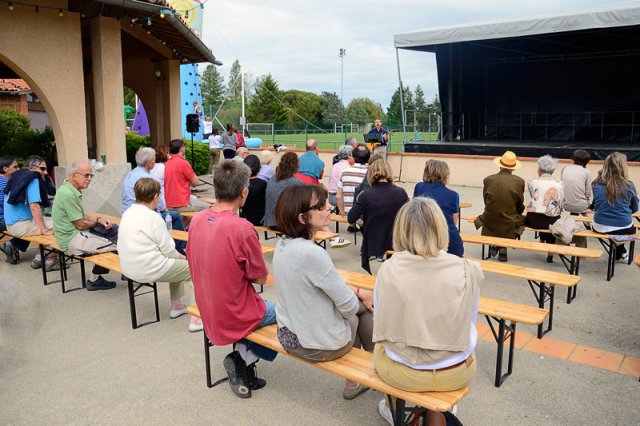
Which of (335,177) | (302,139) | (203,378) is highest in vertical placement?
(302,139)

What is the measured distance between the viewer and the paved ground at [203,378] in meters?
3.22

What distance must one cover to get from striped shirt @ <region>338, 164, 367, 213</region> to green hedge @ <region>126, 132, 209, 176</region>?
32.3 feet

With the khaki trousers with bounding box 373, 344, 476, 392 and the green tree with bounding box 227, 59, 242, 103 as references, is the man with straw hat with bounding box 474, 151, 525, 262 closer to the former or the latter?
the khaki trousers with bounding box 373, 344, 476, 392

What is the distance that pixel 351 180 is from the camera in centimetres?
683

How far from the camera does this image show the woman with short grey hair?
246 inches

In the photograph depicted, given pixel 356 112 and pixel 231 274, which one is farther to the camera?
pixel 356 112

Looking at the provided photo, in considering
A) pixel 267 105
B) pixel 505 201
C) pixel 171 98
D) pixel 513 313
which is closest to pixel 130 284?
pixel 513 313

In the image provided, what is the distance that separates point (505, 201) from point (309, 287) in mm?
4026

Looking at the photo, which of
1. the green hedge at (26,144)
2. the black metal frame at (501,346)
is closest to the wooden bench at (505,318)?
the black metal frame at (501,346)

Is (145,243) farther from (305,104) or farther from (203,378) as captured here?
(305,104)

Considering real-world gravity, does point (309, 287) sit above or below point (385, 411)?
above

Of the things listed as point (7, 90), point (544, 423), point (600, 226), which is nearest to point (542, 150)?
point (600, 226)

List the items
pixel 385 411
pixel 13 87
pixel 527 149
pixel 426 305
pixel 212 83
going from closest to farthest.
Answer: pixel 426 305, pixel 385 411, pixel 527 149, pixel 13 87, pixel 212 83

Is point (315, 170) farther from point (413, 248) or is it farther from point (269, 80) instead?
point (269, 80)
